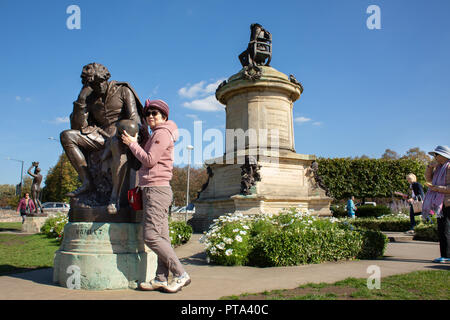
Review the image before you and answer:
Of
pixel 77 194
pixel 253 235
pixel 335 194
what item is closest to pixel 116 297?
pixel 77 194

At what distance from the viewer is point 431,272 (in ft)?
16.8

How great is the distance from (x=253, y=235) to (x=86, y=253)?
12.0 ft

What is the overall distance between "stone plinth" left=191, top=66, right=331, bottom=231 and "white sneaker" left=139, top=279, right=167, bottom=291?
8.32 metres

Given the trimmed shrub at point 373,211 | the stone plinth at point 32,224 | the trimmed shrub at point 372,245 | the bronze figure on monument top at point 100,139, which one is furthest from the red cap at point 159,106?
the trimmed shrub at point 373,211

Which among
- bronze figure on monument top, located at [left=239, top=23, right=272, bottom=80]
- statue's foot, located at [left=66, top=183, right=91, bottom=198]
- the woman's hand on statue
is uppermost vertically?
bronze figure on monument top, located at [left=239, top=23, right=272, bottom=80]

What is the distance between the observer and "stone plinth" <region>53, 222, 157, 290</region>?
163 inches

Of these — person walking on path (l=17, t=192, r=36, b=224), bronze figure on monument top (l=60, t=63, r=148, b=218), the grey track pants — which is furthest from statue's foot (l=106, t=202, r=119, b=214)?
person walking on path (l=17, t=192, r=36, b=224)

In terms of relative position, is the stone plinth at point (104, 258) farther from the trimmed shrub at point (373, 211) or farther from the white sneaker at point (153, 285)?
the trimmed shrub at point (373, 211)

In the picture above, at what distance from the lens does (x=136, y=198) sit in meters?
4.12

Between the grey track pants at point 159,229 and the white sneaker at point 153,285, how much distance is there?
2.3 inches

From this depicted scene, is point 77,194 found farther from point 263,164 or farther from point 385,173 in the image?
point 385,173

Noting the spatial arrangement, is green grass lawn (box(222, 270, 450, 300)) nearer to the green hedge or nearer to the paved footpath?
the paved footpath

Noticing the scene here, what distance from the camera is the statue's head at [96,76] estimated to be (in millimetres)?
4832

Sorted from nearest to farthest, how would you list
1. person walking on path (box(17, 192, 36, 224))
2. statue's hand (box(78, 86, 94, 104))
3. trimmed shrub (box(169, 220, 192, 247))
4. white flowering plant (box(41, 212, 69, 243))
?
statue's hand (box(78, 86, 94, 104)) < trimmed shrub (box(169, 220, 192, 247)) < white flowering plant (box(41, 212, 69, 243)) < person walking on path (box(17, 192, 36, 224))
